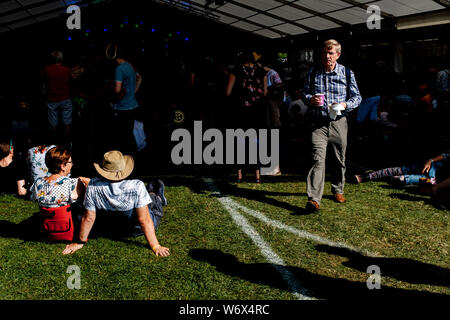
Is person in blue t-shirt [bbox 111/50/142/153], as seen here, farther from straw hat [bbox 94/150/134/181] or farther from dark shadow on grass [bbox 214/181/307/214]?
straw hat [bbox 94/150/134/181]


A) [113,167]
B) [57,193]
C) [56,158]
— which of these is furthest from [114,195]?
[56,158]

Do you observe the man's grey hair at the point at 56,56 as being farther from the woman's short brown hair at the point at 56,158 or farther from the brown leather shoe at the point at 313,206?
the brown leather shoe at the point at 313,206

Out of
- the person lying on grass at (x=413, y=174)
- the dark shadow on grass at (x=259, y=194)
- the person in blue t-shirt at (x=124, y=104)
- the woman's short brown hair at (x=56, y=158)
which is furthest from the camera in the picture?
the person in blue t-shirt at (x=124, y=104)

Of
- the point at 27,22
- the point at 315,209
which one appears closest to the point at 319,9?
the point at 315,209

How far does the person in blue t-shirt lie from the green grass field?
159 centimetres

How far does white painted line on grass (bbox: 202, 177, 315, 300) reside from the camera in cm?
308

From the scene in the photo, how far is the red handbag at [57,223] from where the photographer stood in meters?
3.74

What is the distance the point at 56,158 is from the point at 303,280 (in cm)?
258

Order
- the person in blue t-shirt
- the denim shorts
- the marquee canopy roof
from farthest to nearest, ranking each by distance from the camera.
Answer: the marquee canopy roof → the denim shorts → the person in blue t-shirt

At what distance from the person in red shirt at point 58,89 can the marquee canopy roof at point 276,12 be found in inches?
241

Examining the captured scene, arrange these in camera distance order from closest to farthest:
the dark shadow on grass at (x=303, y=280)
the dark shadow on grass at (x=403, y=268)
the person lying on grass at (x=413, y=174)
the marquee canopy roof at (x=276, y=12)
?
1. the dark shadow on grass at (x=303, y=280)
2. the dark shadow on grass at (x=403, y=268)
3. the person lying on grass at (x=413, y=174)
4. the marquee canopy roof at (x=276, y=12)

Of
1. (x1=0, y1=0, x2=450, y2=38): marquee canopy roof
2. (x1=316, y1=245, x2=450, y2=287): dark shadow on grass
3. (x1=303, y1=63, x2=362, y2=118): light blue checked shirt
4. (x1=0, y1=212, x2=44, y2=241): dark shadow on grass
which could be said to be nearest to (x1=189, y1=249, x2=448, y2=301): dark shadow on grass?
(x1=316, y1=245, x2=450, y2=287): dark shadow on grass

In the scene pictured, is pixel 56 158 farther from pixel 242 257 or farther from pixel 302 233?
pixel 302 233

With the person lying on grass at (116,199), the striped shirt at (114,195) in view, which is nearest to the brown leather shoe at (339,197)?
the person lying on grass at (116,199)
